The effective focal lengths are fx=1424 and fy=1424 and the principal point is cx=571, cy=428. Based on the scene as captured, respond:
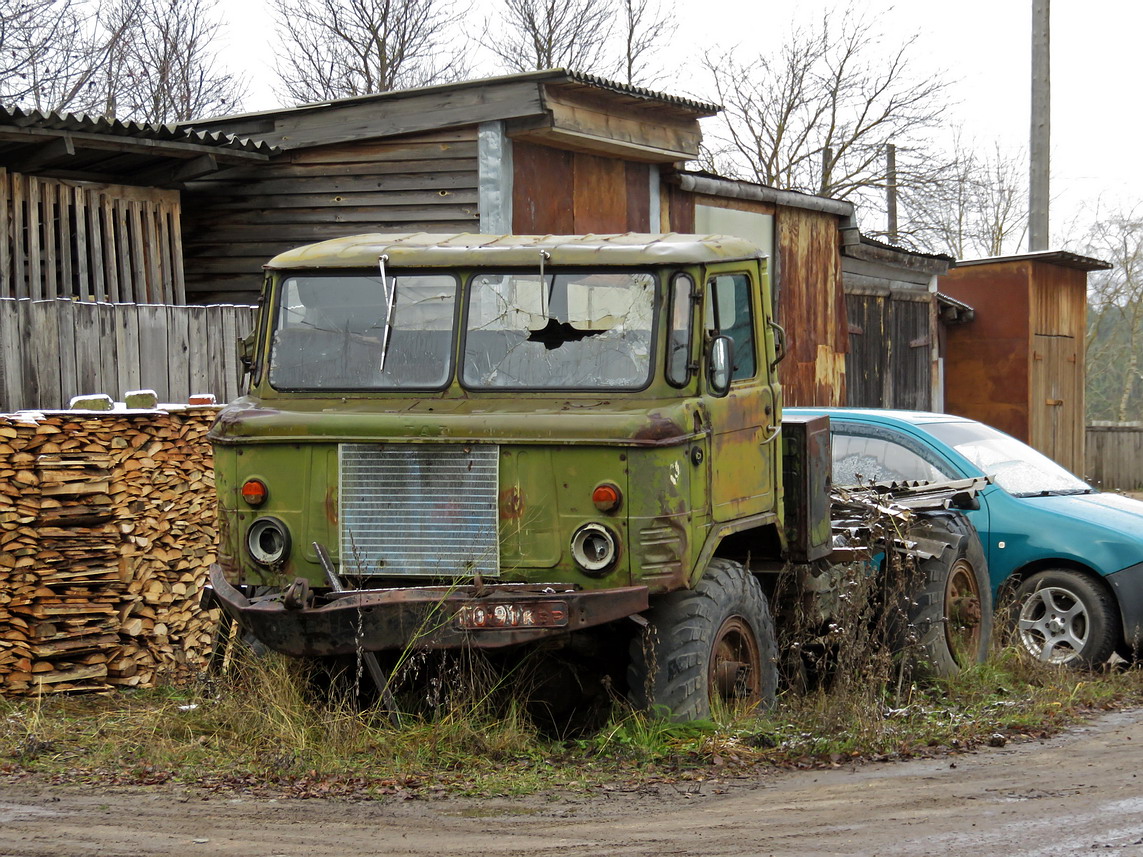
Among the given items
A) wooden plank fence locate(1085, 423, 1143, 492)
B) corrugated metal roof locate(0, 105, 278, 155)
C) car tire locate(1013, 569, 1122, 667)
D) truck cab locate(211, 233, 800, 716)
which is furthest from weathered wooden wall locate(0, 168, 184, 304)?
wooden plank fence locate(1085, 423, 1143, 492)

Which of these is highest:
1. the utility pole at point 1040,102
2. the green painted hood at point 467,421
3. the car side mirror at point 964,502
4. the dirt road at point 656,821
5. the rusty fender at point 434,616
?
the utility pole at point 1040,102

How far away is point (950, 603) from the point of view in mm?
8953

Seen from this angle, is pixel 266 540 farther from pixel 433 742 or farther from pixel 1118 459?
pixel 1118 459

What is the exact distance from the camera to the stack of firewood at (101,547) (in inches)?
343

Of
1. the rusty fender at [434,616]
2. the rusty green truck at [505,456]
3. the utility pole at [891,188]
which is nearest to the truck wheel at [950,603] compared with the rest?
the rusty green truck at [505,456]

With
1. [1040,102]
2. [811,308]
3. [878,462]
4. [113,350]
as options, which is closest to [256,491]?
[113,350]

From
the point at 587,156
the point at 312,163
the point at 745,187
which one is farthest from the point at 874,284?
the point at 312,163

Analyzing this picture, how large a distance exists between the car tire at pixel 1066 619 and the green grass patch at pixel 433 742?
5.94 ft

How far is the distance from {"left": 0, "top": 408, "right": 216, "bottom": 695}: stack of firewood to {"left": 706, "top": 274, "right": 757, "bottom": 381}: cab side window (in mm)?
3633

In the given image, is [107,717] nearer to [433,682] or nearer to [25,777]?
[25,777]

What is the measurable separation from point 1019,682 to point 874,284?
11464 mm

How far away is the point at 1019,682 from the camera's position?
8.85 m

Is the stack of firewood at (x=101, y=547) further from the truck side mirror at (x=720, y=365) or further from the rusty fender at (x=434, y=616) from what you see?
the truck side mirror at (x=720, y=365)

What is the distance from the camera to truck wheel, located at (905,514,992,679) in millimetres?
8680
